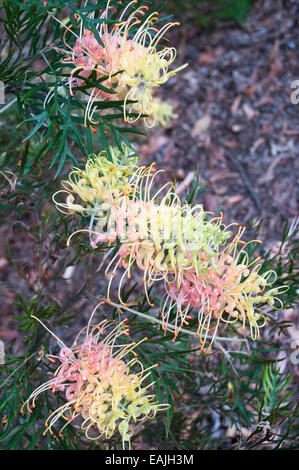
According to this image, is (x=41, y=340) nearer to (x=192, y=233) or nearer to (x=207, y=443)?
(x=192, y=233)

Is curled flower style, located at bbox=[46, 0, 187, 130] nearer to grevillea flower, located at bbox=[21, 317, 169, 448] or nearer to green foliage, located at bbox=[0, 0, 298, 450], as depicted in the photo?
green foliage, located at bbox=[0, 0, 298, 450]

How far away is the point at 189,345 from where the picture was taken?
1.25 meters

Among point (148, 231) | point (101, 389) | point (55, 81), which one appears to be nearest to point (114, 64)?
point (55, 81)

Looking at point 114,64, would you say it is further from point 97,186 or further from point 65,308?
point 65,308

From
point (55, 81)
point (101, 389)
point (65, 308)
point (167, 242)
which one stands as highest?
point (55, 81)

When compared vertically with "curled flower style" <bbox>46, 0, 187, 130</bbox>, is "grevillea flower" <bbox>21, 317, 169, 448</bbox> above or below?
below

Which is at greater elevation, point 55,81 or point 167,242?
point 55,81

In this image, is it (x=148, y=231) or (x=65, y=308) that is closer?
(x=148, y=231)

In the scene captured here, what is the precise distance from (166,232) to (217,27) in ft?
8.19

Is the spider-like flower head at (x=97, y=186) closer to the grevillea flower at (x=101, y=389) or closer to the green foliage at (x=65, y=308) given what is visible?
the green foliage at (x=65, y=308)

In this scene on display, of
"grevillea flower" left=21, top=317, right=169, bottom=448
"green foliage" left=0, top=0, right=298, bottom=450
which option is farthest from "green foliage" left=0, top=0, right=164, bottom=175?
"grevillea flower" left=21, top=317, right=169, bottom=448

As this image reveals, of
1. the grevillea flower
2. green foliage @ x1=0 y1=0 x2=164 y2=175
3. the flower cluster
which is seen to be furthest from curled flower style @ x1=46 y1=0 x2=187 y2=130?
the grevillea flower

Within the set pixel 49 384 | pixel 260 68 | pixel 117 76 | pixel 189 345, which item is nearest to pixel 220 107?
pixel 260 68

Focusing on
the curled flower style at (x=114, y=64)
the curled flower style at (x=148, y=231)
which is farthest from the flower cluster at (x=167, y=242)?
the curled flower style at (x=114, y=64)
